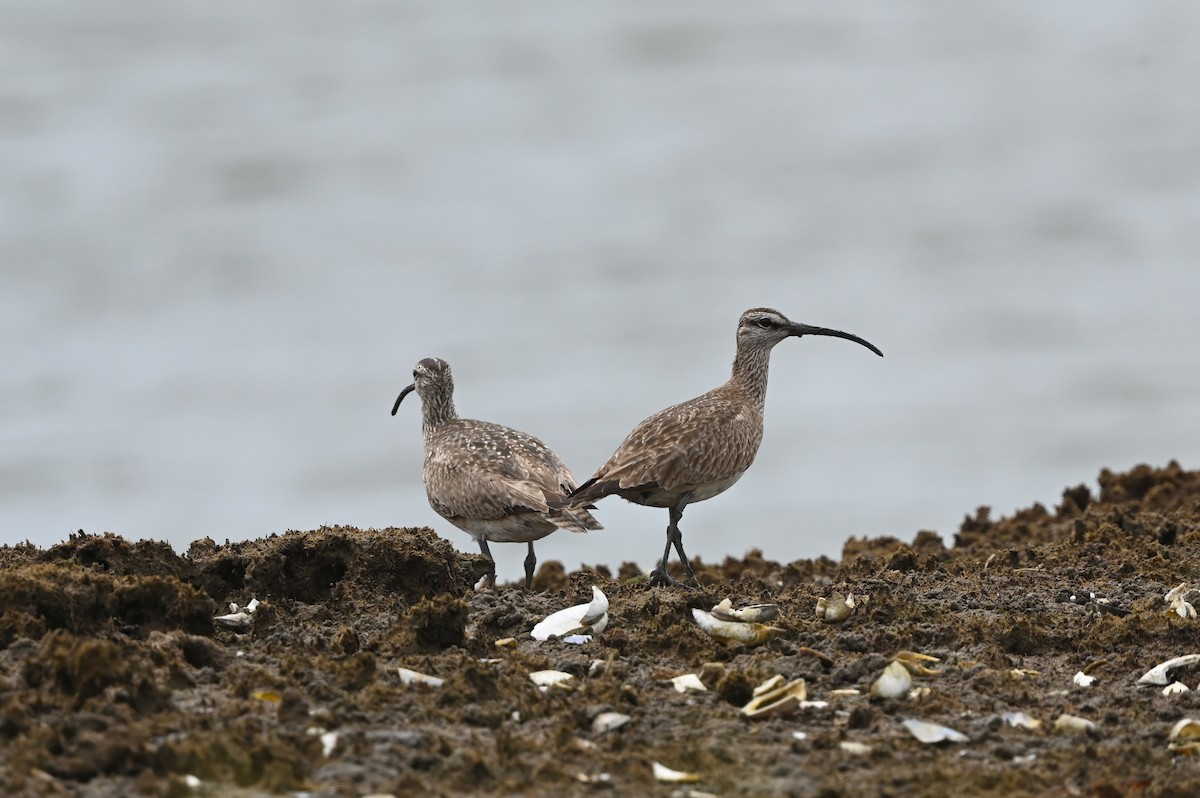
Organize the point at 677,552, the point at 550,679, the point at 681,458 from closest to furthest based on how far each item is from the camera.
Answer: the point at 550,679
the point at 677,552
the point at 681,458

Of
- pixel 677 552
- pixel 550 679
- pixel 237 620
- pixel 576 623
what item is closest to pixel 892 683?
pixel 550 679

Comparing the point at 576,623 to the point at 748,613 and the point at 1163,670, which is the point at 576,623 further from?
the point at 1163,670

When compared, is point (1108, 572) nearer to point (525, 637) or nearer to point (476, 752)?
point (525, 637)

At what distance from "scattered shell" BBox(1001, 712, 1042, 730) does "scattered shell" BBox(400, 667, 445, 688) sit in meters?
2.33

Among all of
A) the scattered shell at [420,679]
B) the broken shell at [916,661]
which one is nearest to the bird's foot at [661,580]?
the broken shell at [916,661]

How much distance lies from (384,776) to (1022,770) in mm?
2377

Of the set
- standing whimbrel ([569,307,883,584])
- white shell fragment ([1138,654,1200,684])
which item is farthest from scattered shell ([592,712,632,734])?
standing whimbrel ([569,307,883,584])

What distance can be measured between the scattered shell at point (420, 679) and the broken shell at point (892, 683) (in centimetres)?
186

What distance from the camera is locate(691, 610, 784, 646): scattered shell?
874 centimetres

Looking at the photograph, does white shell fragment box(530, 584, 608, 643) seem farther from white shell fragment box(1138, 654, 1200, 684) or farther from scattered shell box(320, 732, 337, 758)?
Result: white shell fragment box(1138, 654, 1200, 684)

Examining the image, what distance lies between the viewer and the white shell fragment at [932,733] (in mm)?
7250

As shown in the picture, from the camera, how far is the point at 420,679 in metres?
7.66

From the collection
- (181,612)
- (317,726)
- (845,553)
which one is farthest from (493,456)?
(317,726)

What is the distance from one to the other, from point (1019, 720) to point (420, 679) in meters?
2.47
